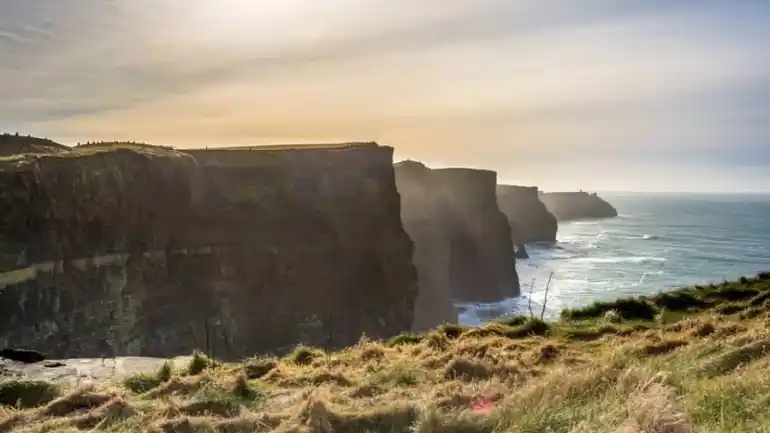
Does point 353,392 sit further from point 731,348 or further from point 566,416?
point 731,348

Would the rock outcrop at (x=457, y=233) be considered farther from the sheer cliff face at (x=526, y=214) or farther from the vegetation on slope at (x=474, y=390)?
the vegetation on slope at (x=474, y=390)

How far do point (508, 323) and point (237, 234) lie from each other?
124 ft

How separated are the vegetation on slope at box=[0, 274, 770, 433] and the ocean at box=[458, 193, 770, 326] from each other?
28155 mm

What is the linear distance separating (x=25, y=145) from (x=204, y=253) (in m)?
15.8

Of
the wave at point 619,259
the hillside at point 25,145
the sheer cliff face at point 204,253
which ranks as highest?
the hillside at point 25,145

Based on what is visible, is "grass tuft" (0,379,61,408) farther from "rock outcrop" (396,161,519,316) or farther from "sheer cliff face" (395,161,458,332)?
"rock outcrop" (396,161,519,316)

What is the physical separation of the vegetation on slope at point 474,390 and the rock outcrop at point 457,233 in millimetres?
59817

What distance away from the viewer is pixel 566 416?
4895 millimetres

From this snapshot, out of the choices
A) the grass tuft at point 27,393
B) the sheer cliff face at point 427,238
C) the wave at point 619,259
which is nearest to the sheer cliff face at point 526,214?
the wave at point 619,259

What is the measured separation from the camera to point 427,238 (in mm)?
76625

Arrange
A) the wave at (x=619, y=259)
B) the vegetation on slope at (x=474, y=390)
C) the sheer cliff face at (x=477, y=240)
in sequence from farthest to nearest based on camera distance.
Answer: the wave at (x=619, y=259), the sheer cliff face at (x=477, y=240), the vegetation on slope at (x=474, y=390)

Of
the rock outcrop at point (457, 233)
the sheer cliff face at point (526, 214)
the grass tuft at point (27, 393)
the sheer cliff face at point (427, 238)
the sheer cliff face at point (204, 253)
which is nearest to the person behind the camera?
the grass tuft at point (27, 393)

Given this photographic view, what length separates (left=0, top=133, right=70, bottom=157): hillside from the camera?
45.4m

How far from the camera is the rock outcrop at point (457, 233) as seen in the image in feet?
249
